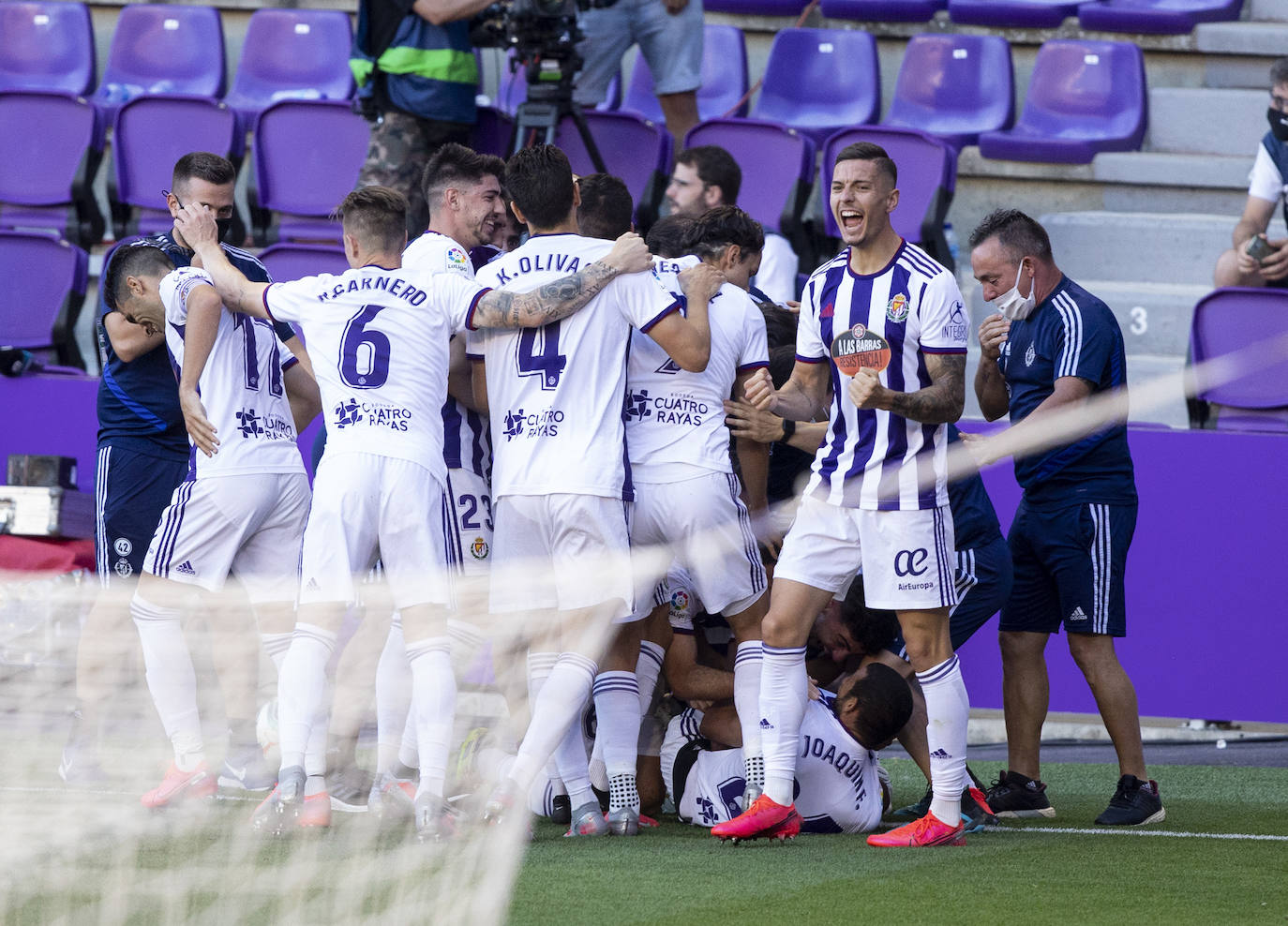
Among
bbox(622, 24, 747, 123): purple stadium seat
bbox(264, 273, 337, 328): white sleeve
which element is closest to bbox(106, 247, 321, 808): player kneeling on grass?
bbox(264, 273, 337, 328): white sleeve

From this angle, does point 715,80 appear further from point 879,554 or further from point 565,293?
point 879,554

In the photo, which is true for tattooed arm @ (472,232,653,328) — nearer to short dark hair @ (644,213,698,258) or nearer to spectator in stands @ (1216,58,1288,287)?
short dark hair @ (644,213,698,258)

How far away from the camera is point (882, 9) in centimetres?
1148

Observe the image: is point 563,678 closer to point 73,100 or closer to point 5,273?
point 5,273

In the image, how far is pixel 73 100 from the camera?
1002 centimetres

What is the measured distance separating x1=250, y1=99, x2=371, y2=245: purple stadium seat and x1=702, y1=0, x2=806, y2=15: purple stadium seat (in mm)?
3136

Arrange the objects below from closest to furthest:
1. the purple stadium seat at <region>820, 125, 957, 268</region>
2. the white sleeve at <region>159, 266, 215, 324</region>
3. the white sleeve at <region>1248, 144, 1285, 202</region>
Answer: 1. the white sleeve at <region>159, 266, 215, 324</region>
2. the white sleeve at <region>1248, 144, 1285, 202</region>
3. the purple stadium seat at <region>820, 125, 957, 268</region>

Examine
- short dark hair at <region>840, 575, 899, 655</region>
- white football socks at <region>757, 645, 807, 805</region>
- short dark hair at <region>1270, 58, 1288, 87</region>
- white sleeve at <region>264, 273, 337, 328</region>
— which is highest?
short dark hair at <region>1270, 58, 1288, 87</region>

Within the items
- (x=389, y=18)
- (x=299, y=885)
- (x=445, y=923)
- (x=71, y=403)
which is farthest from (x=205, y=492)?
(x=389, y=18)

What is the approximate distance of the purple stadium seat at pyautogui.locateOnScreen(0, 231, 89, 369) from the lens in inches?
347

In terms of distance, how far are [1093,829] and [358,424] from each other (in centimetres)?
278

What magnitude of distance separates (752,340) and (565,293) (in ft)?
2.44

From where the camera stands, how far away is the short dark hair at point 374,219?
17.8 ft

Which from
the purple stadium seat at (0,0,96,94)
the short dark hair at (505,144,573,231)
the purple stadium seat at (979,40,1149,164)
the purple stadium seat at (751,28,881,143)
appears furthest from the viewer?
the purple stadium seat at (0,0,96,94)
